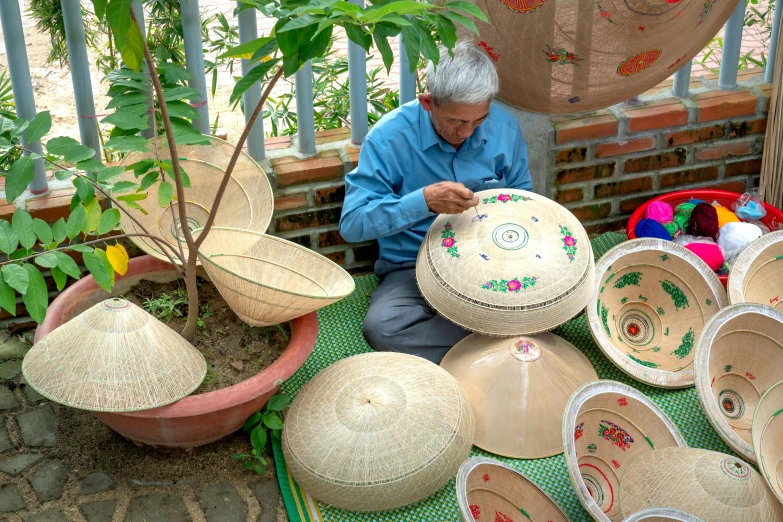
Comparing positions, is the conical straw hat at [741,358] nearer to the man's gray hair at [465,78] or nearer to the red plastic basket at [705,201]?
the red plastic basket at [705,201]

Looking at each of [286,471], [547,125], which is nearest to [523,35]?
[547,125]

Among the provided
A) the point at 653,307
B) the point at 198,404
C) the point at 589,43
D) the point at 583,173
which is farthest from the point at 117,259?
the point at 583,173

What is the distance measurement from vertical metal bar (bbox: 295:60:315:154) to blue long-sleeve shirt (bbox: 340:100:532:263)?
29cm

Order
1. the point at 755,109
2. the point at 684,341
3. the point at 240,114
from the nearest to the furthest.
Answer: the point at 684,341 < the point at 755,109 < the point at 240,114

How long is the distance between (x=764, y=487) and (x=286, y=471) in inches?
50.4

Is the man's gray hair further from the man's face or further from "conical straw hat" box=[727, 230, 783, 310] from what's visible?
"conical straw hat" box=[727, 230, 783, 310]

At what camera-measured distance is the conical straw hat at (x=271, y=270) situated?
249 cm

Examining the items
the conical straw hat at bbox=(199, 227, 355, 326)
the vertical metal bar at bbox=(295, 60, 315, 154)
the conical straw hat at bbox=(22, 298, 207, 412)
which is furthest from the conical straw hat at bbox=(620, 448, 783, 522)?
the vertical metal bar at bbox=(295, 60, 315, 154)

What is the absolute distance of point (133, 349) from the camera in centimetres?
230

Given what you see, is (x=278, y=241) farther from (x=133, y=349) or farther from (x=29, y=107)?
(x=29, y=107)

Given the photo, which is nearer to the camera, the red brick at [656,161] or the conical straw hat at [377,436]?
the conical straw hat at [377,436]

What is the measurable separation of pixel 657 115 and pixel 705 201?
0.41 metres

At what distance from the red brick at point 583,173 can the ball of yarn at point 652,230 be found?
330 millimetres

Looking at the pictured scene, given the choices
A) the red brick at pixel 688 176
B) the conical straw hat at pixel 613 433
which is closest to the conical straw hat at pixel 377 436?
the conical straw hat at pixel 613 433
